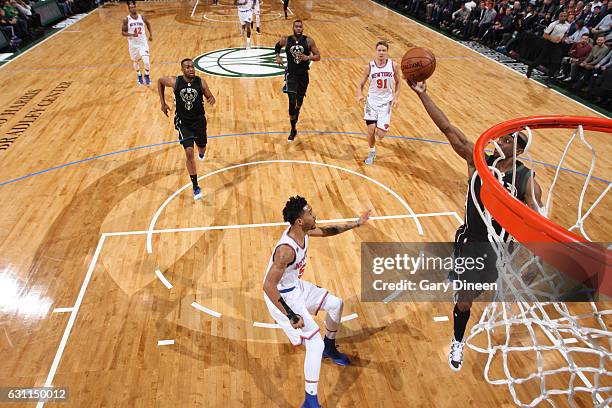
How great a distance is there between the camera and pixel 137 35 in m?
10.2

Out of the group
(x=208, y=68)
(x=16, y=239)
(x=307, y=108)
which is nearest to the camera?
(x=16, y=239)

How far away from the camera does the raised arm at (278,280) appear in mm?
3387

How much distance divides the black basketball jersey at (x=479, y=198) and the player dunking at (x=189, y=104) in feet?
12.3

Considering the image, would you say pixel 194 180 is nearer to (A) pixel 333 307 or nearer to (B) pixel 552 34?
(A) pixel 333 307

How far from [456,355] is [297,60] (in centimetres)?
531

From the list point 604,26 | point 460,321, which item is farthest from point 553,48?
point 460,321

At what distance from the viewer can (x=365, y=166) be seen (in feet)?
23.7

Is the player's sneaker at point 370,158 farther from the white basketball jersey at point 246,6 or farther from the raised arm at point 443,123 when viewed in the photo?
the white basketball jersey at point 246,6

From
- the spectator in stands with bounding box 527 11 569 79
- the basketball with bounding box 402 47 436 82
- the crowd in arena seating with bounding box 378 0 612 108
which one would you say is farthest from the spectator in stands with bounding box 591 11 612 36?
the basketball with bounding box 402 47 436 82

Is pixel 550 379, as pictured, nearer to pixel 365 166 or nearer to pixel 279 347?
pixel 279 347

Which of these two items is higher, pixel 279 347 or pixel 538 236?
pixel 538 236

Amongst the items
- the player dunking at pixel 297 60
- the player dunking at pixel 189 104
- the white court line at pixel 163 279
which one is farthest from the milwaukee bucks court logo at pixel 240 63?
the white court line at pixel 163 279

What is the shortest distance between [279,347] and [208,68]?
31.0 ft

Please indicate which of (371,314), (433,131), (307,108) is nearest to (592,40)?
(433,131)
